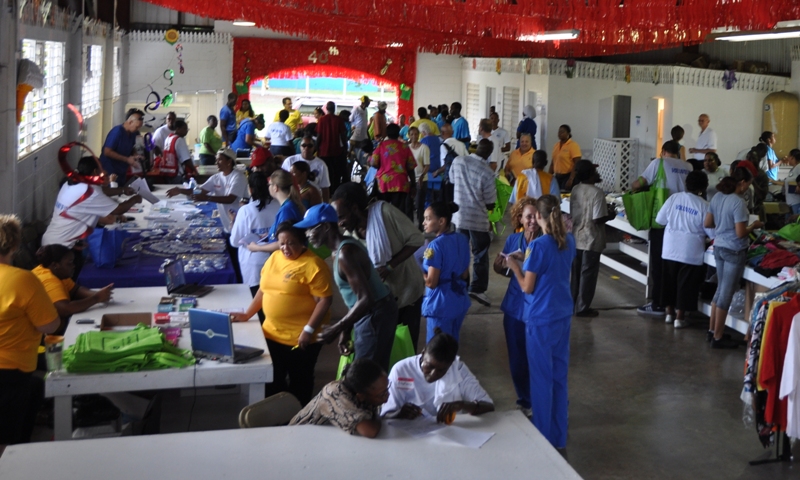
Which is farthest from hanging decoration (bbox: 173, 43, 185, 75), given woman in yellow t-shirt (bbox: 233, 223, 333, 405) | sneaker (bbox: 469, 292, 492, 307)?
woman in yellow t-shirt (bbox: 233, 223, 333, 405)

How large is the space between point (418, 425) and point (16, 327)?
6.41 ft

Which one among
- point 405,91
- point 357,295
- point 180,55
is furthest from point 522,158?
point 405,91

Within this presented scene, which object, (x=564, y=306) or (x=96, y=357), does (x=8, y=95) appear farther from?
(x=564, y=306)

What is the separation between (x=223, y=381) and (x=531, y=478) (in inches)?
68.8

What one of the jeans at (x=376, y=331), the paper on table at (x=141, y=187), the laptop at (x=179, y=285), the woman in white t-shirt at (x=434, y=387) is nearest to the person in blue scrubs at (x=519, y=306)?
the jeans at (x=376, y=331)

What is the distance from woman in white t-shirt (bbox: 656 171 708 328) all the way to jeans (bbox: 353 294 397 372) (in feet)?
12.3

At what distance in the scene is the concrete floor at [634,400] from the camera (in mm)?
5367

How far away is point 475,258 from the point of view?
29.4 ft

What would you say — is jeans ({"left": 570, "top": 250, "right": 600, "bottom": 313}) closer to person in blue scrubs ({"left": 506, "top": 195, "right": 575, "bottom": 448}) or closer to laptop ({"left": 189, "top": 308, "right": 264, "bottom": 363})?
person in blue scrubs ({"left": 506, "top": 195, "right": 575, "bottom": 448})

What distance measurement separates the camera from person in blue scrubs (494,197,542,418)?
18.2 ft

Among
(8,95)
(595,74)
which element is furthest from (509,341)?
(595,74)

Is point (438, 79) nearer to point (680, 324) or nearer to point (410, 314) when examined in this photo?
point (680, 324)

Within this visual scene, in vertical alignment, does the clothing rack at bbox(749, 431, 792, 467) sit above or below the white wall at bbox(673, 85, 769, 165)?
below

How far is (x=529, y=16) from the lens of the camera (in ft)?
25.3
